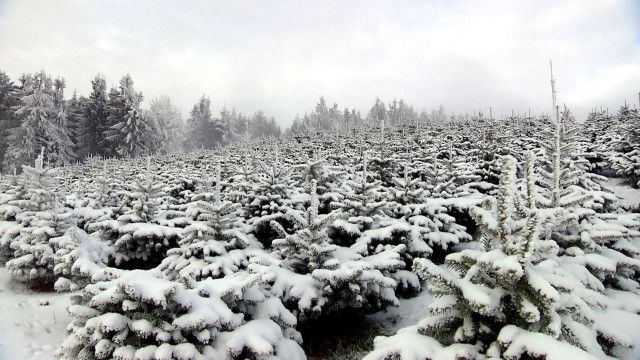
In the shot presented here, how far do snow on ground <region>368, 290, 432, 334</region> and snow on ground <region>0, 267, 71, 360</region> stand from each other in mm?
6234

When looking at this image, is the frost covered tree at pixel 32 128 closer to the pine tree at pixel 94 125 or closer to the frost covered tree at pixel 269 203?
the pine tree at pixel 94 125

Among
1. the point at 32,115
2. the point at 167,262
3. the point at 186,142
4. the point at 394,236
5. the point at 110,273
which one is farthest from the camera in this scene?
the point at 186,142

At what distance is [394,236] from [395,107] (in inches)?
4355

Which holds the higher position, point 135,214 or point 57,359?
point 135,214

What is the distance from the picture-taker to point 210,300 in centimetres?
543

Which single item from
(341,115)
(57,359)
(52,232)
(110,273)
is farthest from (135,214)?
(341,115)

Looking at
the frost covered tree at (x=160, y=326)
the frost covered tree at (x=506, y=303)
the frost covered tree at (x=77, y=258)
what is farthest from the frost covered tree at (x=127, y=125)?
the frost covered tree at (x=506, y=303)

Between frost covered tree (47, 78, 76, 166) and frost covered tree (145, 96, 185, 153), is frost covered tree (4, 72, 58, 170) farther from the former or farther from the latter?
frost covered tree (145, 96, 185, 153)

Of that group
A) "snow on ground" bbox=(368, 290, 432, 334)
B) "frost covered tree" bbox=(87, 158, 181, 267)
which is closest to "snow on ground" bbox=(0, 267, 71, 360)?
"frost covered tree" bbox=(87, 158, 181, 267)

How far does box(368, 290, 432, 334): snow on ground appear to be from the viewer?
864cm

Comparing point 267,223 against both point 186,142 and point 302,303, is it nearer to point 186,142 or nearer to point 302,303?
point 302,303

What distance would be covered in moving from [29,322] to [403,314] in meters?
7.90

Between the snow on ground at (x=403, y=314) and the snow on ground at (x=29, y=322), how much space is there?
6234 mm

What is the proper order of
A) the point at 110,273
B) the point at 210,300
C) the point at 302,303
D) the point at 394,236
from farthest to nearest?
the point at 394,236, the point at 302,303, the point at 110,273, the point at 210,300
